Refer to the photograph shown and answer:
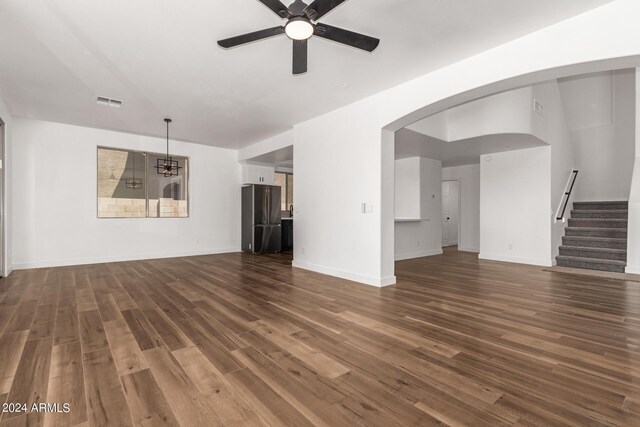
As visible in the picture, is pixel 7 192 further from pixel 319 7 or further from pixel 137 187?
pixel 319 7

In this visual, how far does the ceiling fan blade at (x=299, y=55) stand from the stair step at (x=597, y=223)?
7576 mm

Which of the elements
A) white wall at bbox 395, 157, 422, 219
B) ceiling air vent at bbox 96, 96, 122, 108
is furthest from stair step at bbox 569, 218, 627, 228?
ceiling air vent at bbox 96, 96, 122, 108

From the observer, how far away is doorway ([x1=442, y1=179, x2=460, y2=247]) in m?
10.5

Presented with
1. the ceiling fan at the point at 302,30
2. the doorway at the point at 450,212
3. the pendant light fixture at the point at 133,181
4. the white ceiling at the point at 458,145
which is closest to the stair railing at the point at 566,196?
the white ceiling at the point at 458,145

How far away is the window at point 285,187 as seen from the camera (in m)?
10.3

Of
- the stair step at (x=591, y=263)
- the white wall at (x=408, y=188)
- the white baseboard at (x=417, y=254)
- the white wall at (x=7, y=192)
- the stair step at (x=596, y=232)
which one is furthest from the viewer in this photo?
the white wall at (x=408, y=188)

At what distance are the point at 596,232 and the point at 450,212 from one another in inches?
169

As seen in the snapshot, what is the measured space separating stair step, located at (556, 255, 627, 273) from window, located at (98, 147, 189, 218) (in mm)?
8596

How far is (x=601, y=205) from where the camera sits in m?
7.32

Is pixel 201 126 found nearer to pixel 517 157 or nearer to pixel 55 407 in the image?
pixel 55 407

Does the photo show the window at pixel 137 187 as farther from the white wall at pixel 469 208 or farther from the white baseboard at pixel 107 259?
the white wall at pixel 469 208

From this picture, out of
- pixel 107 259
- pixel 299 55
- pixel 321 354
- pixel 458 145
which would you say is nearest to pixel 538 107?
pixel 458 145

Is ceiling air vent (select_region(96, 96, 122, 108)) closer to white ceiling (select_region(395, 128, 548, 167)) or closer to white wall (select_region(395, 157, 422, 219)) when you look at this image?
white ceiling (select_region(395, 128, 548, 167))

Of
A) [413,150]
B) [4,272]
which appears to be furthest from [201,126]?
[413,150]
